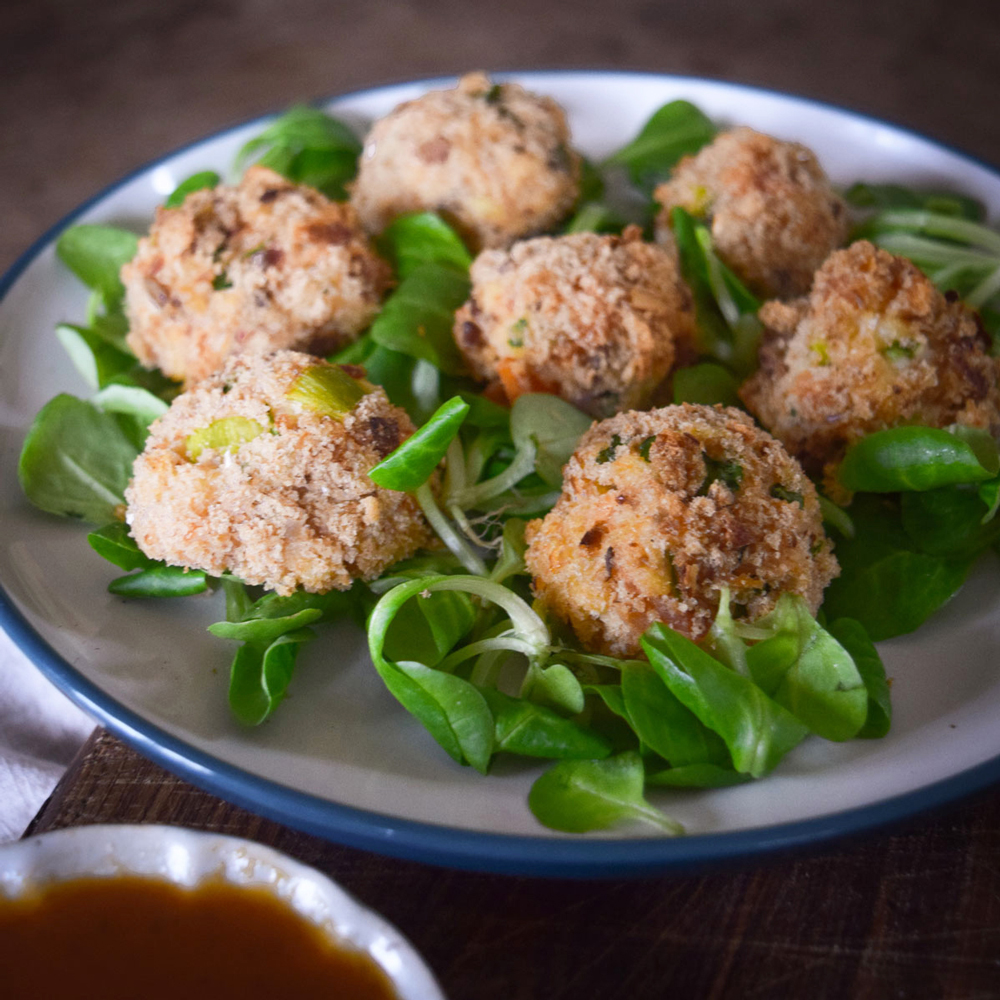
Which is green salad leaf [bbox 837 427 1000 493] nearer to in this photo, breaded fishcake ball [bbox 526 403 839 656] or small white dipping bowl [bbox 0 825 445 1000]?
breaded fishcake ball [bbox 526 403 839 656]

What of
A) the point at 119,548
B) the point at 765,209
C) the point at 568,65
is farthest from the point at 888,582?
the point at 568,65

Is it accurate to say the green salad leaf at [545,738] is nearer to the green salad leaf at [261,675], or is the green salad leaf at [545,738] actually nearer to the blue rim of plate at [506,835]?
the blue rim of plate at [506,835]

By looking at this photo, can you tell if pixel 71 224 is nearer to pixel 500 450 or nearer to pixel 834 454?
pixel 500 450

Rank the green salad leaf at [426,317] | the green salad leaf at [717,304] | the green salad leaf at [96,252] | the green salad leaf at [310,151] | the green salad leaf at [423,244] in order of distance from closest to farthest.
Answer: the green salad leaf at [426,317] → the green salad leaf at [717,304] → the green salad leaf at [423,244] → the green salad leaf at [96,252] → the green salad leaf at [310,151]

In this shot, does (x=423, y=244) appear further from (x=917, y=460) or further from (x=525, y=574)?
(x=917, y=460)

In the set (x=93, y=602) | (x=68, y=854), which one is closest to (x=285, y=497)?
(x=93, y=602)

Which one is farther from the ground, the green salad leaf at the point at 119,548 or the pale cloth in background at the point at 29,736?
the green salad leaf at the point at 119,548

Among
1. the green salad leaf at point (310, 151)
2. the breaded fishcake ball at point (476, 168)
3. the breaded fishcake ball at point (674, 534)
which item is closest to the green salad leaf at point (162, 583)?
the breaded fishcake ball at point (674, 534)
